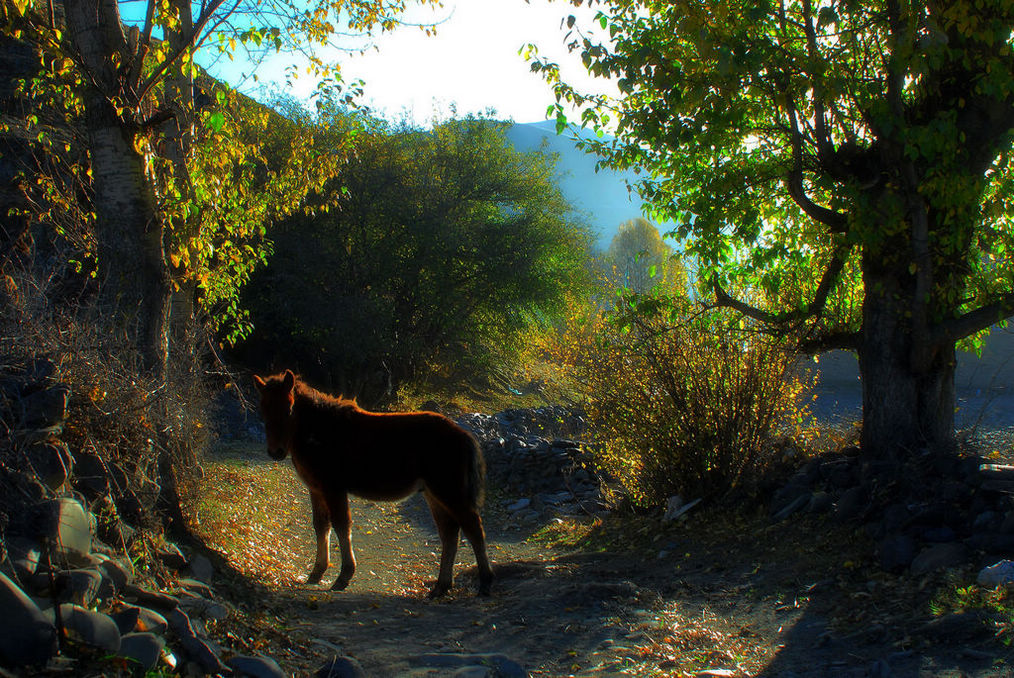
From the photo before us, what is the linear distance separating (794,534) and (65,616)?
22.0 feet

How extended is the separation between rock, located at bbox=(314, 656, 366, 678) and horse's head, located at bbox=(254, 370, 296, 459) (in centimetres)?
316

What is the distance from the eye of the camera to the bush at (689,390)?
30.0ft

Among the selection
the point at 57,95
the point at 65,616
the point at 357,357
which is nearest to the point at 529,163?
the point at 357,357

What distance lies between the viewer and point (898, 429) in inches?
326

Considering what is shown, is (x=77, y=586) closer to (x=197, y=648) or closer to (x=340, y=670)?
(x=197, y=648)

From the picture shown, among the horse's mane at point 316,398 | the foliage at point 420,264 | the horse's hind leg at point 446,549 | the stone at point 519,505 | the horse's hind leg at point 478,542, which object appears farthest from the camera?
the foliage at point 420,264

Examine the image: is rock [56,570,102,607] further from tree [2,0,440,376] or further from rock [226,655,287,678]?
tree [2,0,440,376]

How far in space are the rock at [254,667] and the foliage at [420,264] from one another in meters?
19.4

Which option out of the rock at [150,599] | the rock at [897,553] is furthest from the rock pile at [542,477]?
the rock at [150,599]

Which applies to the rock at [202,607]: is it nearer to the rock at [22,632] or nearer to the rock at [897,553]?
the rock at [22,632]

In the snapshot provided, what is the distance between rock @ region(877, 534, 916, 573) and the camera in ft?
21.0

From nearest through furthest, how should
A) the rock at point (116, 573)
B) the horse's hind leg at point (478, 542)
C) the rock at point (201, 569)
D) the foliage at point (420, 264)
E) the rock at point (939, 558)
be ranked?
the rock at point (116, 573)
the rock at point (201, 569)
the rock at point (939, 558)
the horse's hind leg at point (478, 542)
the foliage at point (420, 264)

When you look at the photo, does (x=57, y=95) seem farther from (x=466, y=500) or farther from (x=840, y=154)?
(x=840, y=154)

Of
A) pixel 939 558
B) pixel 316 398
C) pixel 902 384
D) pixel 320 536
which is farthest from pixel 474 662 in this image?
pixel 902 384
